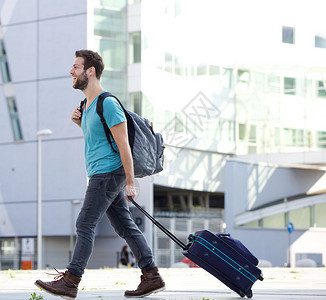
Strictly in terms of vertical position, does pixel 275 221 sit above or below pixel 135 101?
below

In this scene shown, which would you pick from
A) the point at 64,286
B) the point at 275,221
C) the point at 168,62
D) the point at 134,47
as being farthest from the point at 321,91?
the point at 64,286

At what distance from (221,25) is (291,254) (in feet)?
49.5

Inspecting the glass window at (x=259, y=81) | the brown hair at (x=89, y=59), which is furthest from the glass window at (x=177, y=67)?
the brown hair at (x=89, y=59)

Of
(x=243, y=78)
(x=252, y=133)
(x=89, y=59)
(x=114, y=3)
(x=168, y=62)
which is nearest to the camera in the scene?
(x=89, y=59)

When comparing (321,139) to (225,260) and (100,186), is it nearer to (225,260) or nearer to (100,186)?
(225,260)

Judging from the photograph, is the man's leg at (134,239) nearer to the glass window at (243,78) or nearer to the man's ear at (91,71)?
the man's ear at (91,71)

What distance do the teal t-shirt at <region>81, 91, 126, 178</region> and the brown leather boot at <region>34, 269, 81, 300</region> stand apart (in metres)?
0.80

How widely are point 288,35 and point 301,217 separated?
Answer: 1283cm

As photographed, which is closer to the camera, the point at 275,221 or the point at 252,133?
the point at 275,221

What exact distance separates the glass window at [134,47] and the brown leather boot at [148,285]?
117ft

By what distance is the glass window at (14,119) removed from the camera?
43656 millimetres

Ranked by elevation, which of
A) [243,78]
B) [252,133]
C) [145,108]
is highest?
[243,78]

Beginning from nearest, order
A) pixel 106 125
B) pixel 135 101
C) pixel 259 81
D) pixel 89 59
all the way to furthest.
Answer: pixel 106 125 < pixel 89 59 < pixel 135 101 < pixel 259 81

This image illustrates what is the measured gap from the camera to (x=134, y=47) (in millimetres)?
42250
